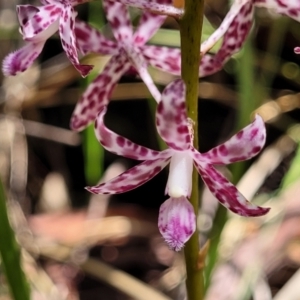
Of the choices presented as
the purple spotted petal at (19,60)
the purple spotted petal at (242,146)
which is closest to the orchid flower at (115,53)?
the purple spotted petal at (19,60)

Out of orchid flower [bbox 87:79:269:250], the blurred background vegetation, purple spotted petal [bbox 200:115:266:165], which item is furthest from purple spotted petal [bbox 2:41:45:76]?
the blurred background vegetation

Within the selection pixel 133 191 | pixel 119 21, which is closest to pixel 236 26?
pixel 119 21

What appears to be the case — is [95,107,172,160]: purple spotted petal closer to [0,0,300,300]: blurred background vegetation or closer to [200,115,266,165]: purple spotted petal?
[200,115,266,165]: purple spotted petal

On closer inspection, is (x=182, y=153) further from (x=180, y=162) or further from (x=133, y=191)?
(x=133, y=191)

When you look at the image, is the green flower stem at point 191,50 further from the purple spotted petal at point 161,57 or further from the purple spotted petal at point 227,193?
the purple spotted petal at point 161,57

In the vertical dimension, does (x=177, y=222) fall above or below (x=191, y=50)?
below

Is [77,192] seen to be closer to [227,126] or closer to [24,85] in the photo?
[24,85]
